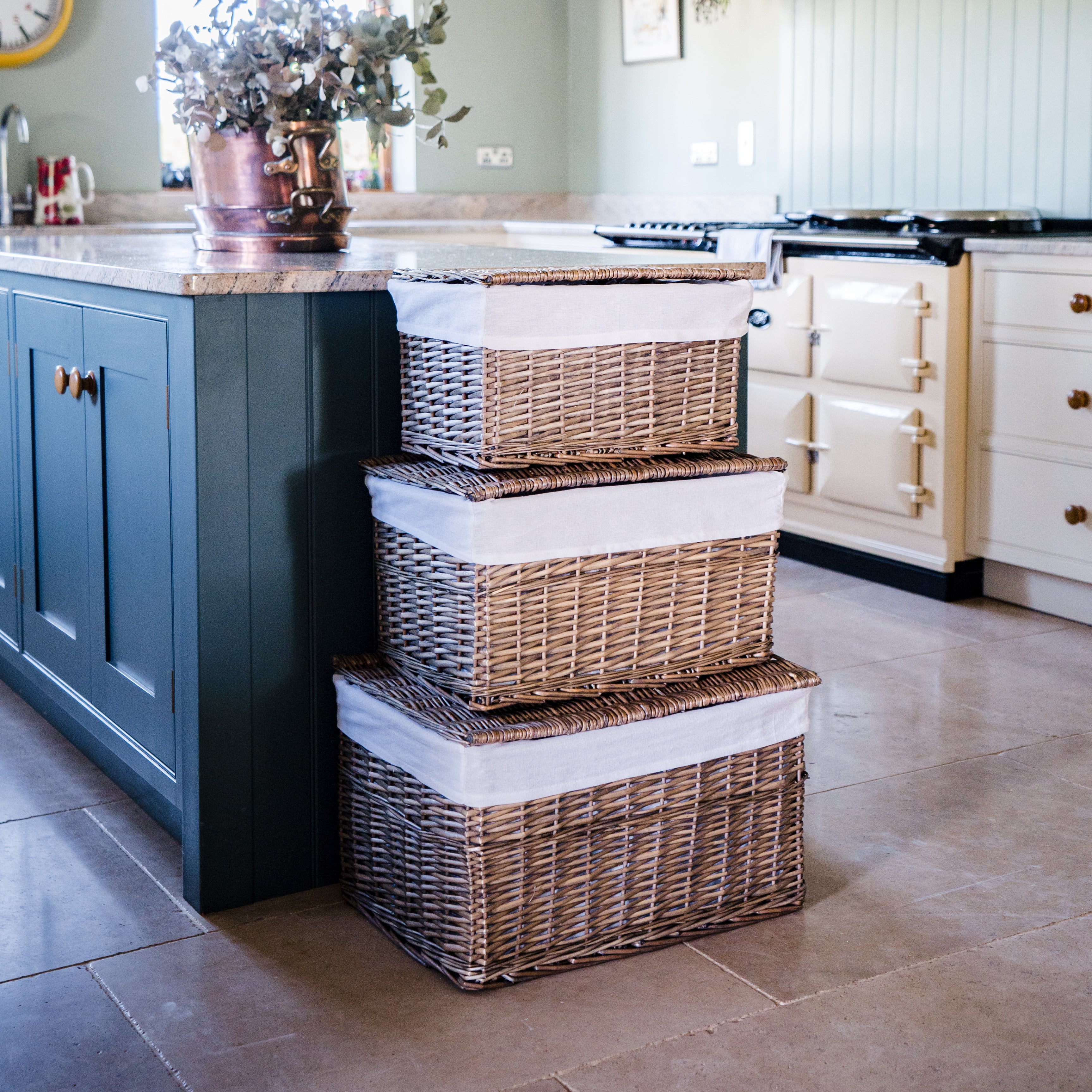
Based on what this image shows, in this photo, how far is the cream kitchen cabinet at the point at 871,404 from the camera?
11.4 feet

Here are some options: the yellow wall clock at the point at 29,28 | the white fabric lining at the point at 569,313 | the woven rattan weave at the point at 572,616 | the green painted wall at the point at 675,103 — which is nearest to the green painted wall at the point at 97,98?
Answer: the yellow wall clock at the point at 29,28

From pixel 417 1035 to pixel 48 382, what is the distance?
4.24 ft

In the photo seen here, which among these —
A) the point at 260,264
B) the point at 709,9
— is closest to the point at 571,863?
the point at 260,264

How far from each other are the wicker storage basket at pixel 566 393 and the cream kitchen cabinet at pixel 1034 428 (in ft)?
5.29

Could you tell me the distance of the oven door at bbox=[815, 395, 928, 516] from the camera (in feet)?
11.7

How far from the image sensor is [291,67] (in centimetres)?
216

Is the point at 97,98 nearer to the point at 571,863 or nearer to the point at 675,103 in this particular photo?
the point at 675,103

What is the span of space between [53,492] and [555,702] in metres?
1.08

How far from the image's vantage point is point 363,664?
190 centimetres

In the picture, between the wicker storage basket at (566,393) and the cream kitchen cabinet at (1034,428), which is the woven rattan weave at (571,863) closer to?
the wicker storage basket at (566,393)

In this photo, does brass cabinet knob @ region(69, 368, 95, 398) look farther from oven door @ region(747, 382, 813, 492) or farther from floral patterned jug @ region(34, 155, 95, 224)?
floral patterned jug @ region(34, 155, 95, 224)

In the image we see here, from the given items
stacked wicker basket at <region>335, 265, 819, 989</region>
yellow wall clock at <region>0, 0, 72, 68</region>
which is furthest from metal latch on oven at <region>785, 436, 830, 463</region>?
yellow wall clock at <region>0, 0, 72, 68</region>

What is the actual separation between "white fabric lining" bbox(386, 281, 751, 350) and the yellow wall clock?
12.1 ft

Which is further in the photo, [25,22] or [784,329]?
[25,22]
